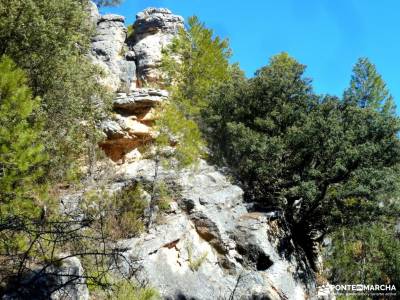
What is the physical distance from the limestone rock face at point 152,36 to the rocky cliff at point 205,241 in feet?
26.6

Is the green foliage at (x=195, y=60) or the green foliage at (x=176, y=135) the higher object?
the green foliage at (x=195, y=60)

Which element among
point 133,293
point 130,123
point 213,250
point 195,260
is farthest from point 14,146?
point 130,123

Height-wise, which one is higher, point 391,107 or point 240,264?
point 391,107

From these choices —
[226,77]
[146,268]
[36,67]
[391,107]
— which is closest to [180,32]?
[226,77]

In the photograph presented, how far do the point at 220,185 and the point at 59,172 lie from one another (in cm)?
562

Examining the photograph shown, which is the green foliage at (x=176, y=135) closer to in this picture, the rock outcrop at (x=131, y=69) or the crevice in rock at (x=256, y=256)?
the crevice in rock at (x=256, y=256)

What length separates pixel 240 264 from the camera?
12789 millimetres

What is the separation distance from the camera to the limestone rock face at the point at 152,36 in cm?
2758

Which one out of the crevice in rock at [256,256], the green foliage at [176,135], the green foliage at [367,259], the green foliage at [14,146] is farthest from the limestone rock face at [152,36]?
the green foliage at [14,146]

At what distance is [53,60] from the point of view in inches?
521

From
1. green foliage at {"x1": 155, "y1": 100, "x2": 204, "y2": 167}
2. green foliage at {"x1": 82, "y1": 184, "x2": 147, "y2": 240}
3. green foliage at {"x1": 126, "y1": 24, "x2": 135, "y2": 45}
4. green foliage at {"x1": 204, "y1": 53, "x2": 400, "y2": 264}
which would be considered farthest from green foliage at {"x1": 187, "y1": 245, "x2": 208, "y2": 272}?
green foliage at {"x1": 126, "y1": 24, "x2": 135, "y2": 45}

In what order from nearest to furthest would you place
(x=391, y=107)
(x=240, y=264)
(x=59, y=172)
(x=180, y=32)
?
(x=240, y=264), (x=59, y=172), (x=391, y=107), (x=180, y=32)

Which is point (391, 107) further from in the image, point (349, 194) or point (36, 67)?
point (36, 67)

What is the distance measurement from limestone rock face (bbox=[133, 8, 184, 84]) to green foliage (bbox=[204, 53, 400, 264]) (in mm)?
11015
